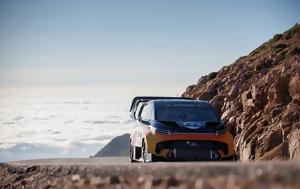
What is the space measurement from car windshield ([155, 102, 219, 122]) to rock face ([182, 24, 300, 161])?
9138mm

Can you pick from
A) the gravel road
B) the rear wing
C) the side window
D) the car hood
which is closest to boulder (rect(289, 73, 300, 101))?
the rear wing

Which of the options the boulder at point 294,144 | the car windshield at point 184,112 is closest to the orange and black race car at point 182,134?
the car windshield at point 184,112

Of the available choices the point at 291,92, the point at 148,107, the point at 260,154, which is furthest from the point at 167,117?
the point at 291,92

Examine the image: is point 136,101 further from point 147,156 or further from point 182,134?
point 182,134

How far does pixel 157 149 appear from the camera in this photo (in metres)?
12.2

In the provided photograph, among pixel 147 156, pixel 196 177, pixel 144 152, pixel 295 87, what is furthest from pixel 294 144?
pixel 196 177

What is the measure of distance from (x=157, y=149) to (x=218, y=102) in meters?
27.1

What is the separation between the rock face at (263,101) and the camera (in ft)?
83.5

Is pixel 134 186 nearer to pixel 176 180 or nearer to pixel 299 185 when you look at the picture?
pixel 176 180

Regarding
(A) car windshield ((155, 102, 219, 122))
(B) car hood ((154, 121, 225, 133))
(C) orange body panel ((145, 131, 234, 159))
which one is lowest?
(C) orange body panel ((145, 131, 234, 159))

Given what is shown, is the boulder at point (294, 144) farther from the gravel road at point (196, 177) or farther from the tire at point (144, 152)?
the gravel road at point (196, 177)

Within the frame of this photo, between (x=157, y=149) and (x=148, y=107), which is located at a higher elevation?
(x=148, y=107)

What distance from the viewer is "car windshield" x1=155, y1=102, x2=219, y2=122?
43.2 ft

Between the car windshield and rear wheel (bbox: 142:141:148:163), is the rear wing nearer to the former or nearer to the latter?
the car windshield
